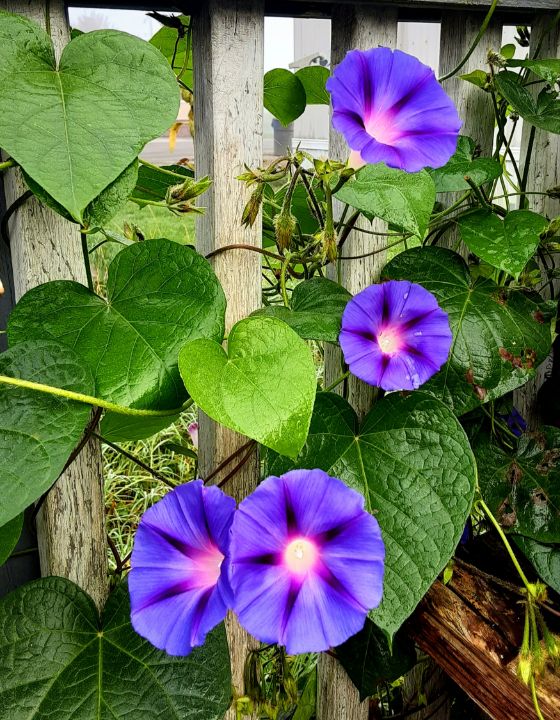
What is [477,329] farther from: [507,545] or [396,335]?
[507,545]

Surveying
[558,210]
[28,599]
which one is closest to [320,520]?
[28,599]

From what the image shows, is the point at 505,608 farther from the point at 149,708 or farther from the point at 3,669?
the point at 3,669

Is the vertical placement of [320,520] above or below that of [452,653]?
above

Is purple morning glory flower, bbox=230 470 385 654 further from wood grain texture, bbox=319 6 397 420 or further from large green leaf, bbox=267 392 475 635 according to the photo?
wood grain texture, bbox=319 6 397 420

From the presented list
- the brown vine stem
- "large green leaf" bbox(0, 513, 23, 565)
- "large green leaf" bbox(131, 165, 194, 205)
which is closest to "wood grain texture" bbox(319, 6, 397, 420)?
the brown vine stem

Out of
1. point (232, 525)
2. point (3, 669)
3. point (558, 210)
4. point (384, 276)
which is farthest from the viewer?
point (558, 210)

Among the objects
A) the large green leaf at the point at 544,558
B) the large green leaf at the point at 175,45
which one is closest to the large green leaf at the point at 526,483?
the large green leaf at the point at 544,558

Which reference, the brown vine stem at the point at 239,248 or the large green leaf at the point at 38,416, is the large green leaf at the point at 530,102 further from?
the large green leaf at the point at 38,416
